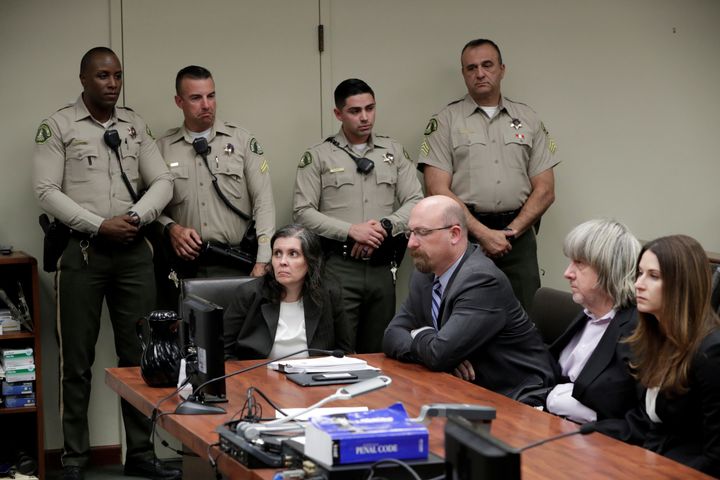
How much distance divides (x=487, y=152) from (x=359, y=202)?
748mm

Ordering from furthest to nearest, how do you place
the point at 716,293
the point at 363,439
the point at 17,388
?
the point at 17,388 < the point at 716,293 < the point at 363,439

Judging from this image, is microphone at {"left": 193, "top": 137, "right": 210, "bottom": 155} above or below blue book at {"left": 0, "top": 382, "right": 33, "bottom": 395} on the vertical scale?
above

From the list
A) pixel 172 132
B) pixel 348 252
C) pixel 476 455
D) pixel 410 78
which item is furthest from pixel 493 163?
pixel 476 455

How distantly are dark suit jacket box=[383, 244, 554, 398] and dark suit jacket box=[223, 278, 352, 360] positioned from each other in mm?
444

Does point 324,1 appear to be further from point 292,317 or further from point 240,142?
point 292,317

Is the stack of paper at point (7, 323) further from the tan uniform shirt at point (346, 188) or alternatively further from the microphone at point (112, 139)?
the tan uniform shirt at point (346, 188)

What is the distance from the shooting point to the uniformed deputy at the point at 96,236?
5047 mm

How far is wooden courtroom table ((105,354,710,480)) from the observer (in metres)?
2.47

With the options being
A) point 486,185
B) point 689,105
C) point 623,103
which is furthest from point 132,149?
point 689,105

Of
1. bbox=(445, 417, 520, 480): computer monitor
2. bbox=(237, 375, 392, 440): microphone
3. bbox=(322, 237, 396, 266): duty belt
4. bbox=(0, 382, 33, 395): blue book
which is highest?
bbox=(322, 237, 396, 266): duty belt

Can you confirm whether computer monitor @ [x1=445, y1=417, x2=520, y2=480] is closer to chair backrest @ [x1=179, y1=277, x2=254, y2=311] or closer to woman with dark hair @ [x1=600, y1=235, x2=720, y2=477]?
woman with dark hair @ [x1=600, y1=235, x2=720, y2=477]

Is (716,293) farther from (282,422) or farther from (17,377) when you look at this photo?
(17,377)

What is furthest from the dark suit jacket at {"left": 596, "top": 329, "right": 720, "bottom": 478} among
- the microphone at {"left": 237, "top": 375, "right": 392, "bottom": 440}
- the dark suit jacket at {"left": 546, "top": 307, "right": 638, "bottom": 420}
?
the microphone at {"left": 237, "top": 375, "right": 392, "bottom": 440}

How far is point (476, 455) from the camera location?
5.32 feet
